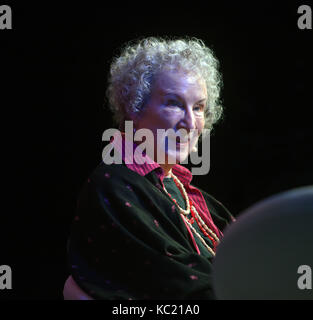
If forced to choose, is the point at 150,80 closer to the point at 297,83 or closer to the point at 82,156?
the point at 82,156

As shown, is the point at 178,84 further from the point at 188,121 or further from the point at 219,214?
the point at 219,214

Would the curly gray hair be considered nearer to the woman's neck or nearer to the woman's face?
the woman's face

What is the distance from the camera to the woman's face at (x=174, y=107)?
4.74 ft

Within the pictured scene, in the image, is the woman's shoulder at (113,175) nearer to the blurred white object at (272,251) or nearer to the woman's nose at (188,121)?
the woman's nose at (188,121)

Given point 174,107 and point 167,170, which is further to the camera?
point 167,170

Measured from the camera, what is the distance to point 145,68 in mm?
1504

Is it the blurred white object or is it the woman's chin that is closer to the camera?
the blurred white object

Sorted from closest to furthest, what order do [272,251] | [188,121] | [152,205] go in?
1. [272,251]
2. [152,205]
3. [188,121]

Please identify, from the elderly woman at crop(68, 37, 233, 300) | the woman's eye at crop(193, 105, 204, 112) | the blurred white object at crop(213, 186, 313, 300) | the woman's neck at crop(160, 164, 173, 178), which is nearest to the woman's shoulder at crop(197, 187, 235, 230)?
the elderly woman at crop(68, 37, 233, 300)

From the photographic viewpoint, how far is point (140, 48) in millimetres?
1596

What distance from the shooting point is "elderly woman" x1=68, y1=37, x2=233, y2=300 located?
121cm

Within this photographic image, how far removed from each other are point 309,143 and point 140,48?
0.99 meters

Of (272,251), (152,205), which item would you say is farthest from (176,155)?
(272,251)

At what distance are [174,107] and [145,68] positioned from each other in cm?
17
